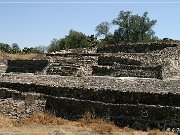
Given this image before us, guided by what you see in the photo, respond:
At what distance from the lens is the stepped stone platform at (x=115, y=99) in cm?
1295

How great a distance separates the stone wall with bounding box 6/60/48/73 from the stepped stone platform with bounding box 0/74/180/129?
7202mm

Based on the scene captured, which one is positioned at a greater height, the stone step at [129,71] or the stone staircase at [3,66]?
the stone staircase at [3,66]

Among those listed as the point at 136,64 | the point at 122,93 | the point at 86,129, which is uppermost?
the point at 136,64

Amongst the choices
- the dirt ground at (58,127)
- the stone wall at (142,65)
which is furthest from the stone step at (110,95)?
the stone wall at (142,65)

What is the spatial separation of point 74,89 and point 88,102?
1194mm

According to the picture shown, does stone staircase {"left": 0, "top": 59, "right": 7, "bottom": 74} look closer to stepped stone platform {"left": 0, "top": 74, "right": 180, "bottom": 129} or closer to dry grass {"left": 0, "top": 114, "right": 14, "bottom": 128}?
stepped stone platform {"left": 0, "top": 74, "right": 180, "bottom": 129}

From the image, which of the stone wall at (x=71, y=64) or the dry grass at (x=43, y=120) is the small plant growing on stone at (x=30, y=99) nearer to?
the dry grass at (x=43, y=120)

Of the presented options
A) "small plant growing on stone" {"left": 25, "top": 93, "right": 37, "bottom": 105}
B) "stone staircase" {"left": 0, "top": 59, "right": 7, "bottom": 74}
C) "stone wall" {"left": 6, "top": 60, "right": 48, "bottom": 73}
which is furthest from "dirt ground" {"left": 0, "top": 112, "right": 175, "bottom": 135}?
"stone staircase" {"left": 0, "top": 59, "right": 7, "bottom": 74}

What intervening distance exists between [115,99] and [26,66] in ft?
38.6

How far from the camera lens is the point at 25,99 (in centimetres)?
1525

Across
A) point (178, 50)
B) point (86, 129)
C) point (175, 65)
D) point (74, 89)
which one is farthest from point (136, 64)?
point (86, 129)

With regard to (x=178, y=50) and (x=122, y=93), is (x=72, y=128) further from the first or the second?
(x=178, y=50)

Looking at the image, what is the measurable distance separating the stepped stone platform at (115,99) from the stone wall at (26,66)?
7202 mm

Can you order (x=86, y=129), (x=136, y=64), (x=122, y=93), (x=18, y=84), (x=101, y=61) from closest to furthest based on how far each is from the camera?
(x=86, y=129) < (x=122, y=93) < (x=18, y=84) < (x=136, y=64) < (x=101, y=61)
